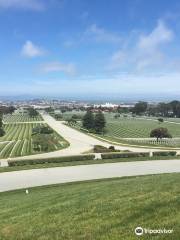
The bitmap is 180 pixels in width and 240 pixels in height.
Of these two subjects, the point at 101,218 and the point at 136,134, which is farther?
the point at 136,134

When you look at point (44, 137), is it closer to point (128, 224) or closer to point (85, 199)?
point (85, 199)

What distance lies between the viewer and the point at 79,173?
29.5m

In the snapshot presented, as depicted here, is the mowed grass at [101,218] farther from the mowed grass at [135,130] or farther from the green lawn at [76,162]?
the mowed grass at [135,130]

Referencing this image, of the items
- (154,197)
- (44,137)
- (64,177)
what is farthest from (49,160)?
(154,197)

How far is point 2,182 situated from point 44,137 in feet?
86.4

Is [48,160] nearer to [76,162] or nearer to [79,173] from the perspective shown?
[76,162]

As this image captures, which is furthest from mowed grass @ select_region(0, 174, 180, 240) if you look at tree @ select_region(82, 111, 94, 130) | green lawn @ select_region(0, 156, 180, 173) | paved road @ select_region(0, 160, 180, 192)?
tree @ select_region(82, 111, 94, 130)

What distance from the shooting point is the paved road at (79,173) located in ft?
85.0

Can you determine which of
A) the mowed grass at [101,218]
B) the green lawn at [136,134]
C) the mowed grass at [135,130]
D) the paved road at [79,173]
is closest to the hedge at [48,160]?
the paved road at [79,173]

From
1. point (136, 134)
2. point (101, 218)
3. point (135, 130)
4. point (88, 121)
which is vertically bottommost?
point (135, 130)

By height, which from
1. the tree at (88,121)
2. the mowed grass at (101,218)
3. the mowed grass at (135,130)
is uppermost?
the mowed grass at (101,218)

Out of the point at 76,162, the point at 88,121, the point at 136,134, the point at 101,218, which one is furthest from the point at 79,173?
the point at 88,121

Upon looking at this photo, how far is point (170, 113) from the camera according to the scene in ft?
610

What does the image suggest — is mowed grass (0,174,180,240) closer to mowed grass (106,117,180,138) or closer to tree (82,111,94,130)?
mowed grass (106,117,180,138)
